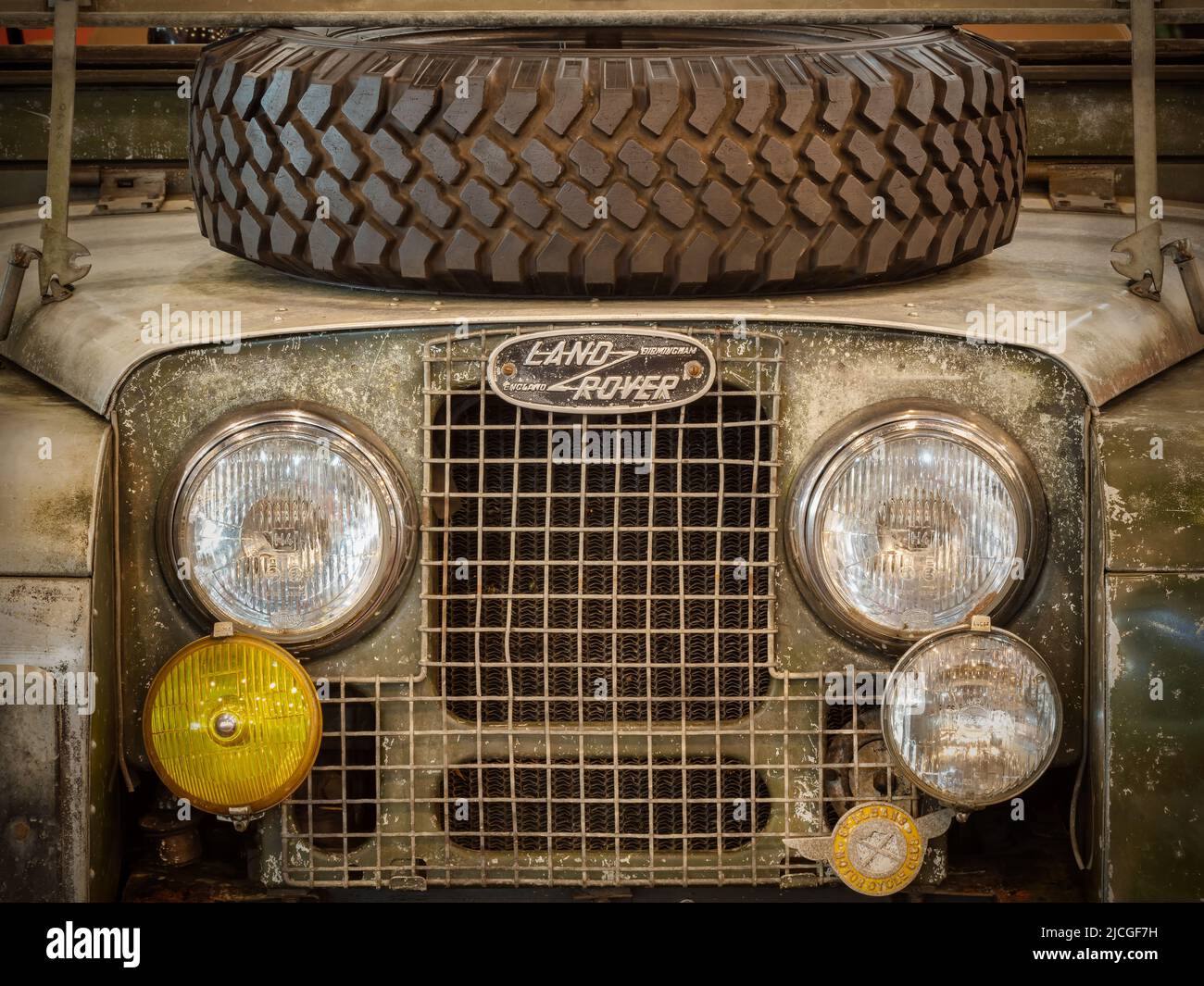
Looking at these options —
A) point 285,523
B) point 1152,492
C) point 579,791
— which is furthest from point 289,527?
point 1152,492

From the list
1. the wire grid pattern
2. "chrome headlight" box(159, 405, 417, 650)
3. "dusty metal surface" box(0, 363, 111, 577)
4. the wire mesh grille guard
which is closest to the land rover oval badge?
the wire mesh grille guard

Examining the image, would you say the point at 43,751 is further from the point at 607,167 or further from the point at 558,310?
the point at 607,167

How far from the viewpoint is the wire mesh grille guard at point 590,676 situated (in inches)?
74.4

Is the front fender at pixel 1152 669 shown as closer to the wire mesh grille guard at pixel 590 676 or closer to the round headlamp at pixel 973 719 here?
the round headlamp at pixel 973 719

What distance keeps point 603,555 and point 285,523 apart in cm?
38

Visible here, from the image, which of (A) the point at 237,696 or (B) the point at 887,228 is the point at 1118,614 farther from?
(A) the point at 237,696

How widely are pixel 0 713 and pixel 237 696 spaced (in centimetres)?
26

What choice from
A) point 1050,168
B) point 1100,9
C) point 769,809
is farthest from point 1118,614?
point 1050,168

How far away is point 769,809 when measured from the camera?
6.51 feet

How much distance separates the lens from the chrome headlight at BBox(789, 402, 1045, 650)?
6.07 feet

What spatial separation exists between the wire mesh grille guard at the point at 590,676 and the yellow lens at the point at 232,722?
8 cm

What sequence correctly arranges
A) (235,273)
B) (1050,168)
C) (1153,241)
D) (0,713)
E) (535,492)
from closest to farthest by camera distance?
1. (0,713)
2. (535,492)
3. (1153,241)
4. (235,273)
5. (1050,168)

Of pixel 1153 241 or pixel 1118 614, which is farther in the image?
pixel 1153 241

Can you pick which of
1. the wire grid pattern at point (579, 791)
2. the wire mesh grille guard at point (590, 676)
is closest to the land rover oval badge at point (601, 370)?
the wire mesh grille guard at point (590, 676)
